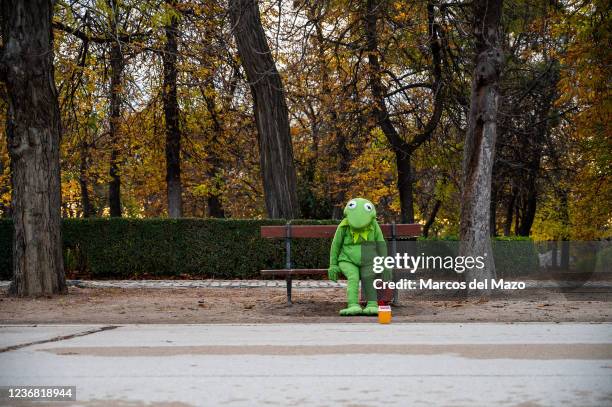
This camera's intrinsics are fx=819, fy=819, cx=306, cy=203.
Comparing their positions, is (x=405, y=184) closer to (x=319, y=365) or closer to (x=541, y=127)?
(x=541, y=127)

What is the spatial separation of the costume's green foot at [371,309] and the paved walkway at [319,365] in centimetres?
235

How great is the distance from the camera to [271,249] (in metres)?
20.4

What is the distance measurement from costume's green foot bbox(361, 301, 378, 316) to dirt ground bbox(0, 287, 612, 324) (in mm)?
216

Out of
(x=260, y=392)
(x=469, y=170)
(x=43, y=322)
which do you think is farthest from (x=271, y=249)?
(x=260, y=392)

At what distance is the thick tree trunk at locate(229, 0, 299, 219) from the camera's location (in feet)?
62.5

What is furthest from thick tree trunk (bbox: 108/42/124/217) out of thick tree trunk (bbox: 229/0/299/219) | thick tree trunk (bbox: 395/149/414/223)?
thick tree trunk (bbox: 395/149/414/223)

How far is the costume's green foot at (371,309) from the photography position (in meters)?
10.5

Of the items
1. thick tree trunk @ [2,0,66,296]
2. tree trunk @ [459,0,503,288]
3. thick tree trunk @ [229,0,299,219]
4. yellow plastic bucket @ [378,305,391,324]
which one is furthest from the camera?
thick tree trunk @ [229,0,299,219]

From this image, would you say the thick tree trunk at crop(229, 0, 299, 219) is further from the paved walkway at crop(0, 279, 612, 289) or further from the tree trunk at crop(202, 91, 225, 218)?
the tree trunk at crop(202, 91, 225, 218)

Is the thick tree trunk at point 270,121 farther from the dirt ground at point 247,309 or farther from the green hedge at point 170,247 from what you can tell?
the dirt ground at point 247,309

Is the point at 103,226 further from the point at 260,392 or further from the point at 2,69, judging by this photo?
the point at 260,392

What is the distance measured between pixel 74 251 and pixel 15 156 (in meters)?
7.45

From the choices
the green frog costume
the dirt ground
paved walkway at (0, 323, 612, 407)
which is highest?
the green frog costume

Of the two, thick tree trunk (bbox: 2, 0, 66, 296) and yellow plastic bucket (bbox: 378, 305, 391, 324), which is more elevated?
thick tree trunk (bbox: 2, 0, 66, 296)
